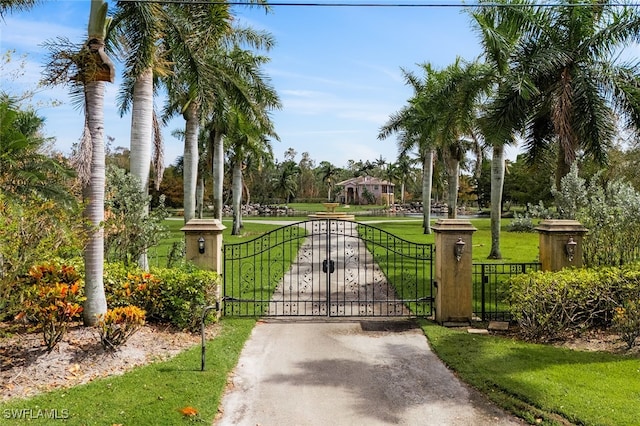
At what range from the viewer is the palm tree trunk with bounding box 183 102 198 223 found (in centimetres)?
1607

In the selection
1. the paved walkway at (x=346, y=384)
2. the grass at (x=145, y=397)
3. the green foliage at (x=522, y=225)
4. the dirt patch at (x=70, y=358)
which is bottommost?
the paved walkway at (x=346, y=384)

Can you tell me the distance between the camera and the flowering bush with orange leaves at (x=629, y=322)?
6488 millimetres

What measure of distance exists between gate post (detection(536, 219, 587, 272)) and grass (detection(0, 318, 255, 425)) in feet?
19.1

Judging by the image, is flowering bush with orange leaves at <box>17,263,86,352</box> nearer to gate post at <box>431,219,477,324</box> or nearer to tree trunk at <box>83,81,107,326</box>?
tree trunk at <box>83,81,107,326</box>

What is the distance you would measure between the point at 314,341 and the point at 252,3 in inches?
282

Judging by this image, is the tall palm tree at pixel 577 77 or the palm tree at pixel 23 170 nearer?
the palm tree at pixel 23 170

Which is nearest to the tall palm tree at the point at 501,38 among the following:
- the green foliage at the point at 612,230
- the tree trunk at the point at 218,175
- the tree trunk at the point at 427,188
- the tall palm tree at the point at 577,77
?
the tall palm tree at the point at 577,77

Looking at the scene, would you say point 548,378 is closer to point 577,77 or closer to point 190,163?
point 577,77

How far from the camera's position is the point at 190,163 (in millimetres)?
16453

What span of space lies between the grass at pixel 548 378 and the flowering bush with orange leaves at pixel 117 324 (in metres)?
4.30

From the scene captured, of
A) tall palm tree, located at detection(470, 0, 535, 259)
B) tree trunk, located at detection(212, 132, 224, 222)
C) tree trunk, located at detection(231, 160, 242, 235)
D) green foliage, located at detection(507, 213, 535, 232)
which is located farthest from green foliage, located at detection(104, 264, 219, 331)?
green foliage, located at detection(507, 213, 535, 232)

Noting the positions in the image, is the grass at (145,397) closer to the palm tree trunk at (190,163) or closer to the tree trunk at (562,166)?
the tree trunk at (562,166)

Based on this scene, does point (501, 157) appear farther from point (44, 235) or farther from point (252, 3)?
point (44, 235)

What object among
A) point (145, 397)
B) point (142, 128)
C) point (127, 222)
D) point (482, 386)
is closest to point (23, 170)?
point (127, 222)
